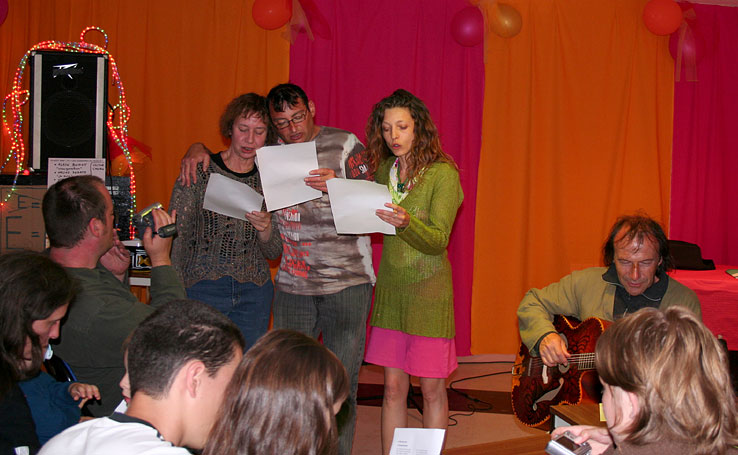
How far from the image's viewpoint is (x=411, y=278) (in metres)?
2.55

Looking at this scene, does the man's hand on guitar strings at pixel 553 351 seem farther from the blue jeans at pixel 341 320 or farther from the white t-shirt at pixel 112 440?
the white t-shirt at pixel 112 440

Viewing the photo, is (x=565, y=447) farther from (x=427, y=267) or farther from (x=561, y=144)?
(x=561, y=144)

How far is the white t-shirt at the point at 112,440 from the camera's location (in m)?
1.05

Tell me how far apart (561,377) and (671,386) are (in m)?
1.60

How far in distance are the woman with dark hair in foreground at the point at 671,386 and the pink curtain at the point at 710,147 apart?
4.34 meters

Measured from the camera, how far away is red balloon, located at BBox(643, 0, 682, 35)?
461 cm

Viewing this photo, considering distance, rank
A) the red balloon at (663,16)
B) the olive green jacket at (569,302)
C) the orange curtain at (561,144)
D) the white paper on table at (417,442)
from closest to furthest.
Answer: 1. the white paper on table at (417,442)
2. the olive green jacket at (569,302)
3. the red balloon at (663,16)
4. the orange curtain at (561,144)

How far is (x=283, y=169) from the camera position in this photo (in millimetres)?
2502

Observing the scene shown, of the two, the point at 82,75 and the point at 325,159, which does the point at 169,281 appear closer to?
the point at 325,159

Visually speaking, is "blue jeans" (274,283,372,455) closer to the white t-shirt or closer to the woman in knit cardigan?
the woman in knit cardigan

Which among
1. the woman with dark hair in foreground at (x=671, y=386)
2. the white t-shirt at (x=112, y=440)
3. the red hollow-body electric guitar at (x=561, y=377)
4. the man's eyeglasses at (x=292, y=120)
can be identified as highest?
the man's eyeglasses at (x=292, y=120)

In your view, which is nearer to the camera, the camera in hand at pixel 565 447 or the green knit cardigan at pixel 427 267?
the camera in hand at pixel 565 447

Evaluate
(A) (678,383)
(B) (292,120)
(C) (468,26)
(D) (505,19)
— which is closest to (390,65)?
(C) (468,26)

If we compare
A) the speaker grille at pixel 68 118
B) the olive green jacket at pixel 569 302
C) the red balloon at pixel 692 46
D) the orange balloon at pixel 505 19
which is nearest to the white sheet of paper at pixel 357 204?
the olive green jacket at pixel 569 302
